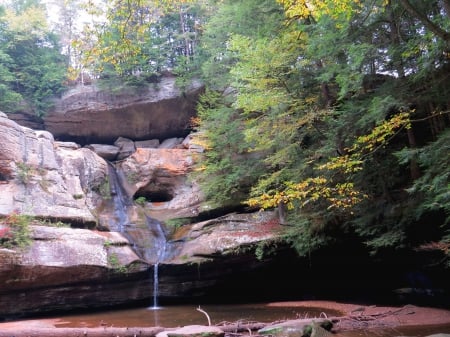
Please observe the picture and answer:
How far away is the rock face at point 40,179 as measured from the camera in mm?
14156

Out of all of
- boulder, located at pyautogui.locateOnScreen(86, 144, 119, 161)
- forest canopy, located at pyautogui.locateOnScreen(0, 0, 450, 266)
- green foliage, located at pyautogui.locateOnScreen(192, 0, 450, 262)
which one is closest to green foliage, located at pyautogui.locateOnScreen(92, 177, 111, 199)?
boulder, located at pyautogui.locateOnScreen(86, 144, 119, 161)

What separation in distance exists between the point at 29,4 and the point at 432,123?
95.3 feet

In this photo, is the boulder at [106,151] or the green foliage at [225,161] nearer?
the green foliage at [225,161]

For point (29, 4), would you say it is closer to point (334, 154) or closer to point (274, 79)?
point (274, 79)

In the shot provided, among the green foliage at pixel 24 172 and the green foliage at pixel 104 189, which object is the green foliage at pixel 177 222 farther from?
the green foliage at pixel 24 172

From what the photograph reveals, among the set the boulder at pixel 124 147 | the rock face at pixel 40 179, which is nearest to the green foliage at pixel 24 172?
the rock face at pixel 40 179

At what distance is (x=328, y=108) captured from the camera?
36.1ft

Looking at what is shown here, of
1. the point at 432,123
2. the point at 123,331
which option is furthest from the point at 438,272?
the point at 123,331

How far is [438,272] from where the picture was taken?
11.2 m

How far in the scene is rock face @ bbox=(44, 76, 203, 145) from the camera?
23.8 metres

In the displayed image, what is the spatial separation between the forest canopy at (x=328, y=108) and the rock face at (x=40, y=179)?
5.54m

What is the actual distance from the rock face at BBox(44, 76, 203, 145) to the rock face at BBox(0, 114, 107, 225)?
6309 mm

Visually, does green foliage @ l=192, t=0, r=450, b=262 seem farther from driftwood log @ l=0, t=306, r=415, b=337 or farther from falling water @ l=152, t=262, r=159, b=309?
falling water @ l=152, t=262, r=159, b=309

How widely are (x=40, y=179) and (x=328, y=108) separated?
39.3 feet
